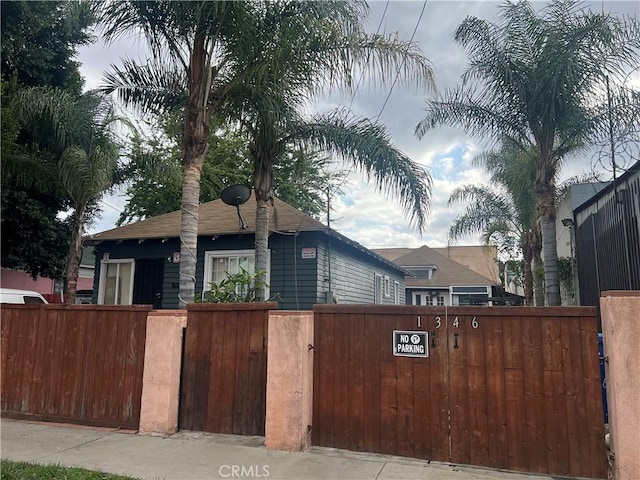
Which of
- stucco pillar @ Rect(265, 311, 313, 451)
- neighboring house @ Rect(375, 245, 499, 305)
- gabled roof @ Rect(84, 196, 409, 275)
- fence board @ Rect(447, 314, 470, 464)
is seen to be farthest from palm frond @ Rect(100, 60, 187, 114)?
neighboring house @ Rect(375, 245, 499, 305)

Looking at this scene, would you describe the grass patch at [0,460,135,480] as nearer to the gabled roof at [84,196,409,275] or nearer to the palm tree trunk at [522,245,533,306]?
the gabled roof at [84,196,409,275]

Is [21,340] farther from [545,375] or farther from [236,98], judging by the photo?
[545,375]

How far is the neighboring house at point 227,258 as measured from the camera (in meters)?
10.6

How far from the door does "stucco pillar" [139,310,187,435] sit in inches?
255

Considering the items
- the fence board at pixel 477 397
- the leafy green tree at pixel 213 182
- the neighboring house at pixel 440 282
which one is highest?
the leafy green tree at pixel 213 182

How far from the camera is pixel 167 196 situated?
20906mm

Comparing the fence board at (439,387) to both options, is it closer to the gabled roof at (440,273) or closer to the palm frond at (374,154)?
the palm frond at (374,154)

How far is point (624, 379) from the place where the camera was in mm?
4004

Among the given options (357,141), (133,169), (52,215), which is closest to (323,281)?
(357,141)

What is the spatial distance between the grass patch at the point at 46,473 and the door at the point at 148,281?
7768 millimetres

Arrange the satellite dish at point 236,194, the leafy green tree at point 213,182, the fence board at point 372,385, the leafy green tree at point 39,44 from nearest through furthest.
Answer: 1. the fence board at point 372,385
2. the satellite dish at point 236,194
3. the leafy green tree at point 39,44
4. the leafy green tree at point 213,182

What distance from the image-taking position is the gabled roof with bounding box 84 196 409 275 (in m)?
10.7

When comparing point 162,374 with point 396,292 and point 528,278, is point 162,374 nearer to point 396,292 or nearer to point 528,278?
point 396,292

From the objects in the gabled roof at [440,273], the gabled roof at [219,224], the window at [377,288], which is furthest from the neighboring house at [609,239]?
the gabled roof at [440,273]
